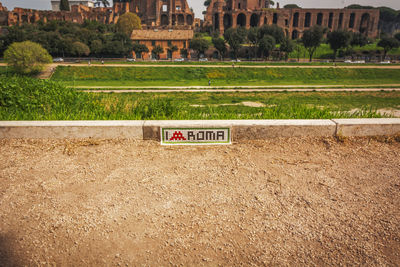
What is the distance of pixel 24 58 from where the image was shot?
Result: 33406 mm

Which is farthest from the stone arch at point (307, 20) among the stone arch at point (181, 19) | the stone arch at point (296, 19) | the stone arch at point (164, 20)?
the stone arch at point (164, 20)

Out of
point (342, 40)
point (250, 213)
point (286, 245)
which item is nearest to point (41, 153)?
point (250, 213)

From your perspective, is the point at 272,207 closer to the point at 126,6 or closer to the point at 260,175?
the point at 260,175

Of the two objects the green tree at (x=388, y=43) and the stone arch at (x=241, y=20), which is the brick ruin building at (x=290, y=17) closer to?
the stone arch at (x=241, y=20)

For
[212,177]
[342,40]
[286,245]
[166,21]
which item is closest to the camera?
[286,245]

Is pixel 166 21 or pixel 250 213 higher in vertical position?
pixel 166 21

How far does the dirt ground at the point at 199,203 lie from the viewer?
8.29 ft

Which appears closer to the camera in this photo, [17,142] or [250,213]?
[250,213]

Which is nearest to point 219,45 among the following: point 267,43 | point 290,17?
point 267,43

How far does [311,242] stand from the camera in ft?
8.60

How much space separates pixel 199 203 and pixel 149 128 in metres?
1.63

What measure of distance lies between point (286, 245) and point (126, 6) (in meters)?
99.2

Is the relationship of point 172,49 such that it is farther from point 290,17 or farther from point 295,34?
point 295,34

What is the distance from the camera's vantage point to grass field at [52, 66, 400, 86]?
3262cm
